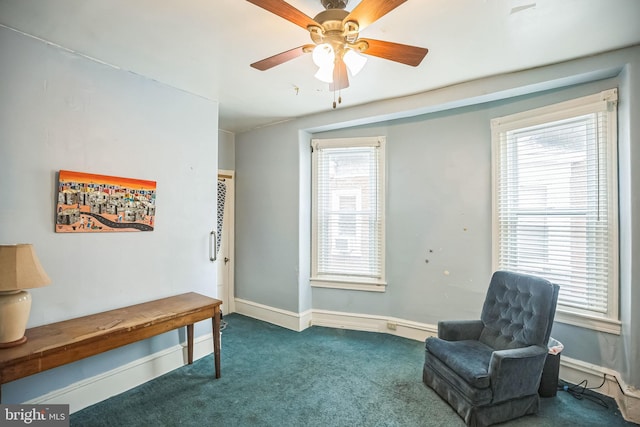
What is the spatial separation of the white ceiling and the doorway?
67.8 inches

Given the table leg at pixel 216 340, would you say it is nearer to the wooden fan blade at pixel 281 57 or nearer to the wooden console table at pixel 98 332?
the wooden console table at pixel 98 332

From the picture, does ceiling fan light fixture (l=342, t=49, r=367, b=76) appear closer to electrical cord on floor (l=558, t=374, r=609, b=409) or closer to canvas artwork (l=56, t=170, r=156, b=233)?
canvas artwork (l=56, t=170, r=156, b=233)

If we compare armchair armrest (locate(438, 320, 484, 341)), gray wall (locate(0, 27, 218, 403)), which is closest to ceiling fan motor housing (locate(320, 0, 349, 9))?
gray wall (locate(0, 27, 218, 403))

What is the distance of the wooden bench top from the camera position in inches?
66.7

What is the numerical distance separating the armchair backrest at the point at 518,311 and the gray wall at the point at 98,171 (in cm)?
264

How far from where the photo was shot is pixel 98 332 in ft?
6.60

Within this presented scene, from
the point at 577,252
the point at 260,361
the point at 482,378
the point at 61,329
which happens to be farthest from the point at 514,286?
the point at 61,329

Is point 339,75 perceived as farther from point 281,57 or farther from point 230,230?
point 230,230

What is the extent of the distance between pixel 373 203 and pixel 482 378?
2146mm

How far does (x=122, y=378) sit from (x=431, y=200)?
3.28 metres

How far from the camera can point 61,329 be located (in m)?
2.03

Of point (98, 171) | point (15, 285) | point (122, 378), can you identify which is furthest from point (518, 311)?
point (98, 171)

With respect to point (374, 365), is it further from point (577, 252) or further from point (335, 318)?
point (577, 252)

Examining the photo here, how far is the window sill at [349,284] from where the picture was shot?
370cm
